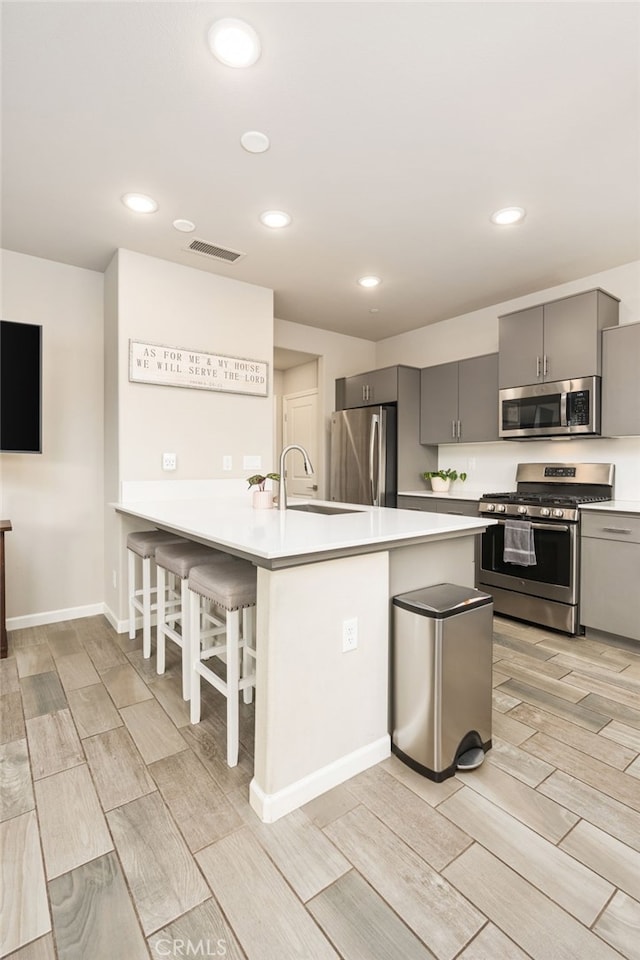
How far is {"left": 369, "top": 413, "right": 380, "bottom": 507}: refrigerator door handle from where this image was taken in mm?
4562

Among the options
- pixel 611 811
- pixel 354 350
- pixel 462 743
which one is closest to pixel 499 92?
pixel 462 743

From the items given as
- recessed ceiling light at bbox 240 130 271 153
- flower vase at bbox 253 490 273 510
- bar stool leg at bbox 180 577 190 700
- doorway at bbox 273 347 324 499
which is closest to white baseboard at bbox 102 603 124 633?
bar stool leg at bbox 180 577 190 700

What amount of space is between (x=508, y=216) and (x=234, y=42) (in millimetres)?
1795

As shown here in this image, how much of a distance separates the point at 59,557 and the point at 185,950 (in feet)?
9.62

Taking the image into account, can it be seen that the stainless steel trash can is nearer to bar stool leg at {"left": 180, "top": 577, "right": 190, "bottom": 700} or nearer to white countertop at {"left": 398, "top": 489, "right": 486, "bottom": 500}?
bar stool leg at {"left": 180, "top": 577, "right": 190, "bottom": 700}

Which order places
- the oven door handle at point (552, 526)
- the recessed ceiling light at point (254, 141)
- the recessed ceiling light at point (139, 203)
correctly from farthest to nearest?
the oven door handle at point (552, 526) → the recessed ceiling light at point (139, 203) → the recessed ceiling light at point (254, 141)

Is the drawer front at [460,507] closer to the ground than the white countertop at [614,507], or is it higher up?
closer to the ground

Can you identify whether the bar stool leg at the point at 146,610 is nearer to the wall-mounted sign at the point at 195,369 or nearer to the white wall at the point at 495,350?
the wall-mounted sign at the point at 195,369

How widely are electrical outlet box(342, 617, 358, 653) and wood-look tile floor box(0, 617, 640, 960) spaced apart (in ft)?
1.65

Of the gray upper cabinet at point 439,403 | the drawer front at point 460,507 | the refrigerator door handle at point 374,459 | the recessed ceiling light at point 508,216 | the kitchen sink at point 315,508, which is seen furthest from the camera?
the refrigerator door handle at point 374,459

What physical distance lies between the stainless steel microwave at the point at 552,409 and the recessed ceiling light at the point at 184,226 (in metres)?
2.65

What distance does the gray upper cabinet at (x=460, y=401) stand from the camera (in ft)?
13.5

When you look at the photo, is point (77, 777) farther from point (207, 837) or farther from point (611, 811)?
point (611, 811)

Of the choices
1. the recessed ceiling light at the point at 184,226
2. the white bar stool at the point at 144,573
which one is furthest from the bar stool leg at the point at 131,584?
the recessed ceiling light at the point at 184,226
